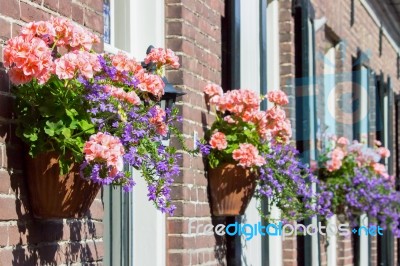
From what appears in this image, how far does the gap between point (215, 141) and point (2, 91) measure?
2.22m

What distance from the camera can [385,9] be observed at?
1299 centimetres

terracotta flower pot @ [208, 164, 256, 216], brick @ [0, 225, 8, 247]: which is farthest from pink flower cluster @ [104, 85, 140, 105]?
terracotta flower pot @ [208, 164, 256, 216]

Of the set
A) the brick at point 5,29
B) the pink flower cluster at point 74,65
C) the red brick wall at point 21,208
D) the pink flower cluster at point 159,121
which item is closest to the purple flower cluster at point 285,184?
the pink flower cluster at point 159,121

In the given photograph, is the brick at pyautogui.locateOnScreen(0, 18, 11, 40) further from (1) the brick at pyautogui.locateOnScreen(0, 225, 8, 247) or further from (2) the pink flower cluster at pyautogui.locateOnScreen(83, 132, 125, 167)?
(1) the brick at pyautogui.locateOnScreen(0, 225, 8, 247)

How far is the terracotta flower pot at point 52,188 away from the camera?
342 centimetres

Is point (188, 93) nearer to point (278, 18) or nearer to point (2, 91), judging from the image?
point (2, 91)

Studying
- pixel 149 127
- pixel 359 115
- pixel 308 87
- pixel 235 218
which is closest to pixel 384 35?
pixel 359 115

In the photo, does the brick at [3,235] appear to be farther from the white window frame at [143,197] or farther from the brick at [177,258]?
the brick at [177,258]

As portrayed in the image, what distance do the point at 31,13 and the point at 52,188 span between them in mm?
619

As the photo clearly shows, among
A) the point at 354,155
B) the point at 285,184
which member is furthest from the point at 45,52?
the point at 354,155

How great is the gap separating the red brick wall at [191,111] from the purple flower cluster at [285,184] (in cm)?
39

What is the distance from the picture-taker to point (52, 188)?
11.2 feet

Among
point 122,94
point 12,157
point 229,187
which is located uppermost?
point 122,94

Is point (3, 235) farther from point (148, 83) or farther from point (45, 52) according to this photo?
point (148, 83)
